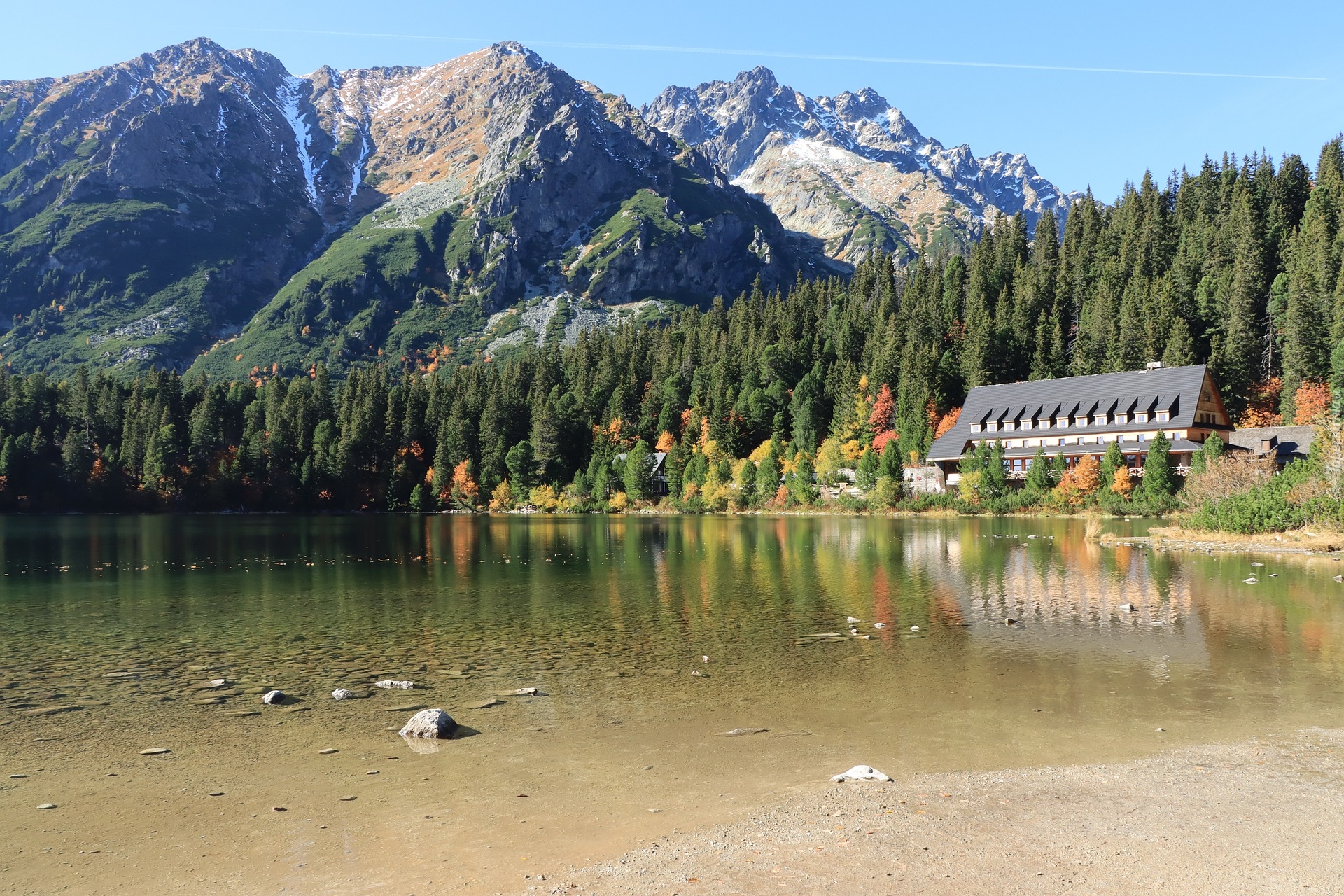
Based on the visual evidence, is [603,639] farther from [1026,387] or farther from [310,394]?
[310,394]

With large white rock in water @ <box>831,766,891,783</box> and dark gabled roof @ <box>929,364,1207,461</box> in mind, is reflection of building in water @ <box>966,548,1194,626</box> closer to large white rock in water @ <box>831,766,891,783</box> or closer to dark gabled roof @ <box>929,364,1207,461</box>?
large white rock in water @ <box>831,766,891,783</box>

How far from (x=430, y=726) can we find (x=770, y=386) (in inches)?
5171

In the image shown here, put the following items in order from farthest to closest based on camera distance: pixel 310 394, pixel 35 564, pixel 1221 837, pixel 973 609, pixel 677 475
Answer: pixel 310 394
pixel 677 475
pixel 35 564
pixel 973 609
pixel 1221 837

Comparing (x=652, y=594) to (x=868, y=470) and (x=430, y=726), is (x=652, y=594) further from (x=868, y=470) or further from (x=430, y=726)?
(x=868, y=470)

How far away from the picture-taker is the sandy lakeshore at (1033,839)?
9.98 m

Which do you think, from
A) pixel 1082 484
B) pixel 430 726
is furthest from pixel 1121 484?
pixel 430 726

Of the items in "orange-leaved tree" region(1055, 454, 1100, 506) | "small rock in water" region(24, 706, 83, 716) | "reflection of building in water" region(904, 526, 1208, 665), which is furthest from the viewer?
"orange-leaved tree" region(1055, 454, 1100, 506)

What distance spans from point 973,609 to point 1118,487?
6953cm

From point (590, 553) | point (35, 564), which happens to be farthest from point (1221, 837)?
point (35, 564)

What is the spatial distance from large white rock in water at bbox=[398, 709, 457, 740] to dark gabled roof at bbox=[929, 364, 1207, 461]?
331 ft

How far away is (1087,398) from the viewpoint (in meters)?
110

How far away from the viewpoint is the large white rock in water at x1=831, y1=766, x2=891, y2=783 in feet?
44.7

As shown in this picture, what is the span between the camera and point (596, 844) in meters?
11.4

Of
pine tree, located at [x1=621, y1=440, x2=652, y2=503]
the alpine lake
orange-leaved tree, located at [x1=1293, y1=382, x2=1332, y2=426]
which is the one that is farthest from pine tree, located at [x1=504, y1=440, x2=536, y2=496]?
orange-leaved tree, located at [x1=1293, y1=382, x2=1332, y2=426]
